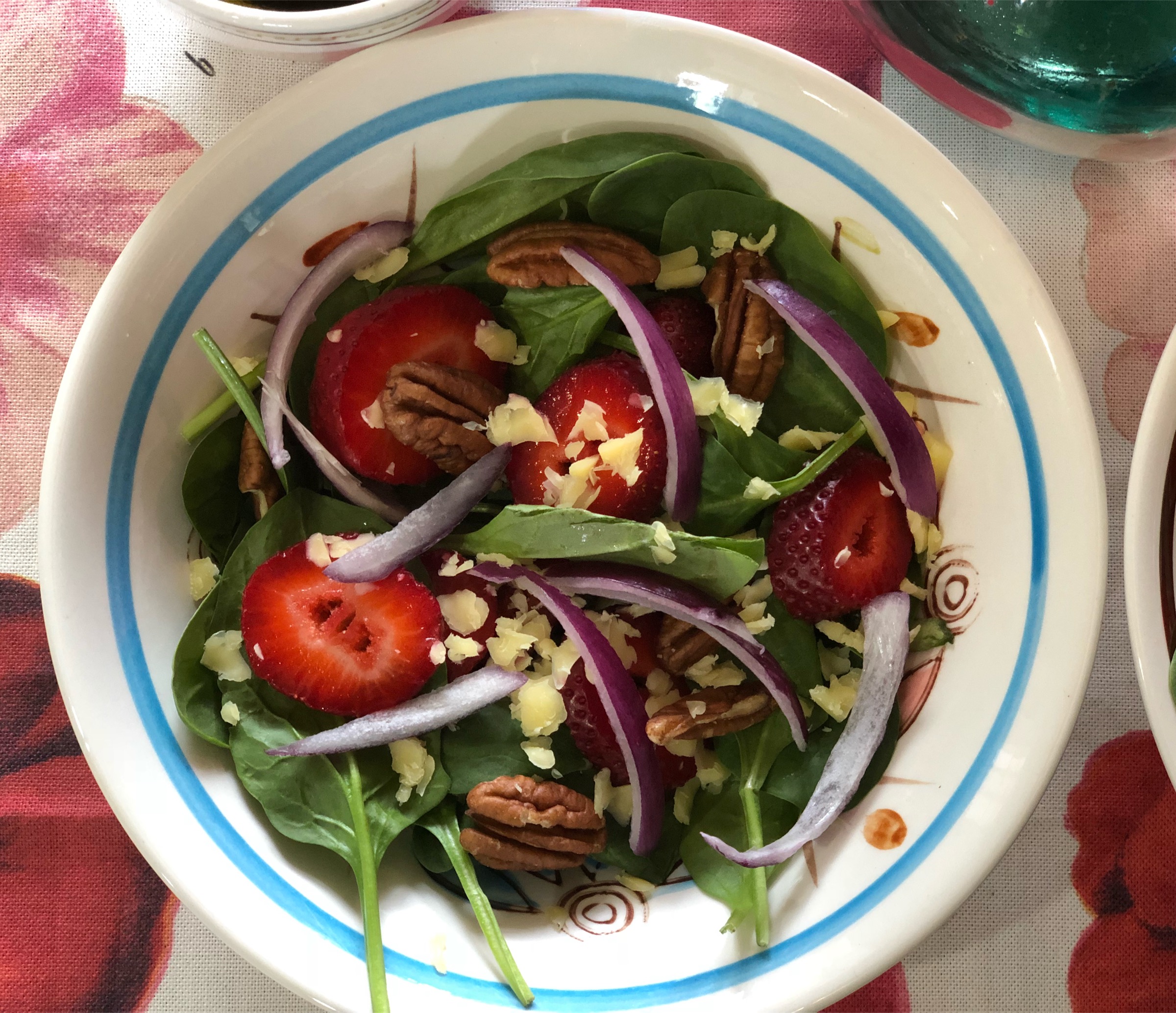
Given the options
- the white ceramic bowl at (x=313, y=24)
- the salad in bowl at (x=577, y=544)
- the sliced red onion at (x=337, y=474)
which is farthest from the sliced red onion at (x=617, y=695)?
the white ceramic bowl at (x=313, y=24)

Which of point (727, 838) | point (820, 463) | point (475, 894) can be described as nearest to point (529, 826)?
point (475, 894)

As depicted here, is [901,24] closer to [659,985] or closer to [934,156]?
[934,156]

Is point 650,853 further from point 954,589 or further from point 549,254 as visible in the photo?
point 549,254

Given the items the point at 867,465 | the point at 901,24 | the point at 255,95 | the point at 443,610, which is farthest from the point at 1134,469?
the point at 255,95

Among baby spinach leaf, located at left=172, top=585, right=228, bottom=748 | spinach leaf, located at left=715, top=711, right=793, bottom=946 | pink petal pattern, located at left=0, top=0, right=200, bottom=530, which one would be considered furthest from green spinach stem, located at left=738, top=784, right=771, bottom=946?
pink petal pattern, located at left=0, top=0, right=200, bottom=530

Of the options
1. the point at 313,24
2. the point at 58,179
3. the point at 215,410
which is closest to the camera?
the point at 313,24
